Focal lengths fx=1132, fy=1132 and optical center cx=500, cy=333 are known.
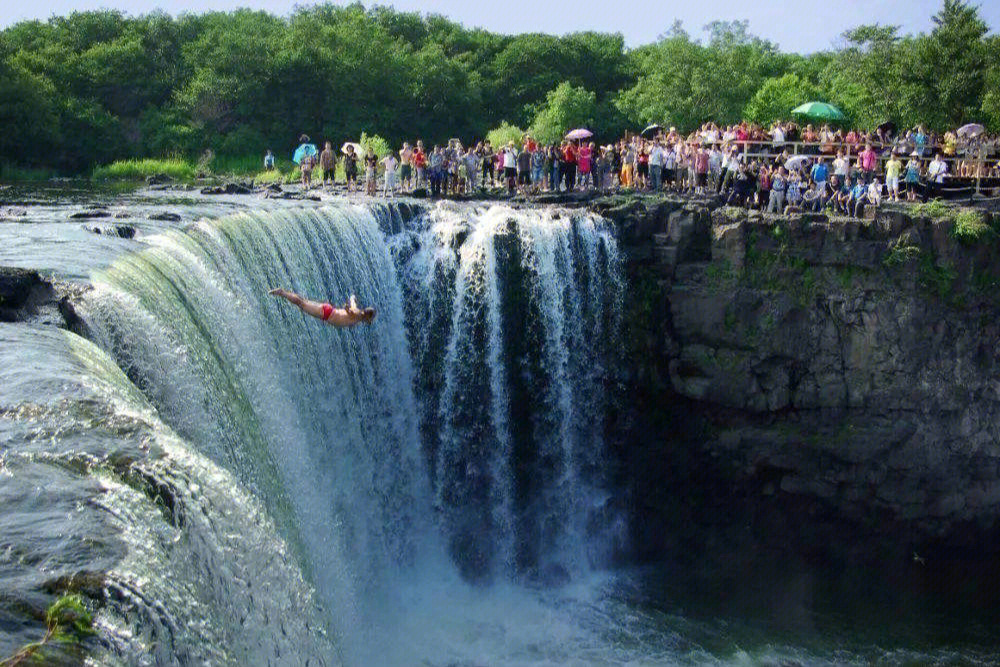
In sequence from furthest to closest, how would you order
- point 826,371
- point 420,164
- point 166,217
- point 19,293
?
point 420,164 < point 826,371 < point 166,217 < point 19,293

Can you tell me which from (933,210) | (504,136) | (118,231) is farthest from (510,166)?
(118,231)

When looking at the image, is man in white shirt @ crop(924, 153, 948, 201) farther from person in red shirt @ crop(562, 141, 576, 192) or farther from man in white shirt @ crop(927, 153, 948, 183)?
person in red shirt @ crop(562, 141, 576, 192)

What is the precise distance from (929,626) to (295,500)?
12820 mm

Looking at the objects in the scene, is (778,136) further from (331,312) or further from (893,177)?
(331,312)

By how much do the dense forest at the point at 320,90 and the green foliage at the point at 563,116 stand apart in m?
0.08

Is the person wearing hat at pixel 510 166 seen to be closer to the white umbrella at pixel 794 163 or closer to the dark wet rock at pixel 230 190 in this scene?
the dark wet rock at pixel 230 190

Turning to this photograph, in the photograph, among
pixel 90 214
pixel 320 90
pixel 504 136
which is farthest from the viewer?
pixel 320 90

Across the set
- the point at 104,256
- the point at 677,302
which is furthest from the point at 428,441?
A: the point at 104,256

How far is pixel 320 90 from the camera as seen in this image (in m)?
45.2

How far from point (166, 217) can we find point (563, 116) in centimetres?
2666

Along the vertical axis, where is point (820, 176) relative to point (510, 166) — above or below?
below

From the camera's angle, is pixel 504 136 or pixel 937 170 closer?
pixel 937 170

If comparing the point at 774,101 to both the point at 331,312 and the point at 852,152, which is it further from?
the point at 331,312

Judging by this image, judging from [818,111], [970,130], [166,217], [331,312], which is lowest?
[331,312]
